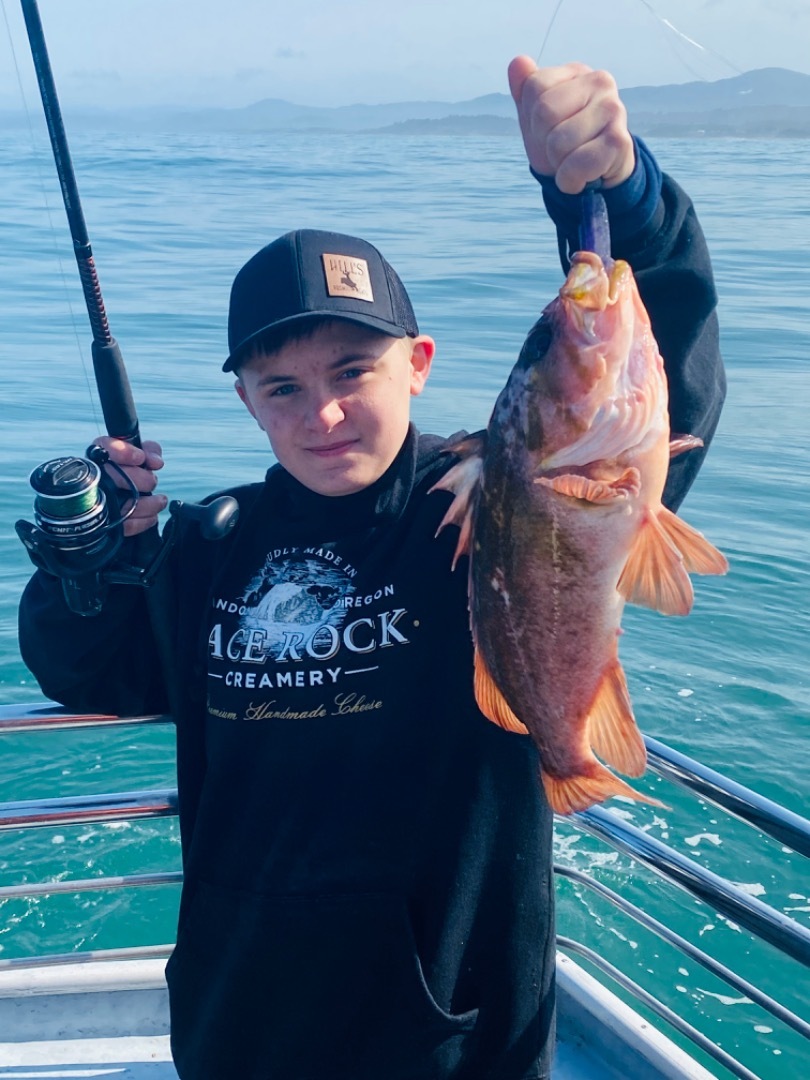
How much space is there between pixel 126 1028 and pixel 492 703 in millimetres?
1798

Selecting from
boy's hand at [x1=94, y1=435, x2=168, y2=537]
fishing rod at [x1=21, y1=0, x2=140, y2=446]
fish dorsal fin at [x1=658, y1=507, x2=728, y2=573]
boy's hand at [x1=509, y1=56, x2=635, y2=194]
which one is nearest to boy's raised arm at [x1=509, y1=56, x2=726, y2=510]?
boy's hand at [x1=509, y1=56, x2=635, y2=194]

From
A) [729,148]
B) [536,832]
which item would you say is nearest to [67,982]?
[536,832]

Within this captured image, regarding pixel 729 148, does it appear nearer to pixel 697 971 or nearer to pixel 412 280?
pixel 412 280

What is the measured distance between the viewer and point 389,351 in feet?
6.86

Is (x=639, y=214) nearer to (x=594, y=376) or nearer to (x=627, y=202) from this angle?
(x=627, y=202)

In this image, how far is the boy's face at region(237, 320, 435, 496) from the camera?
6.67ft

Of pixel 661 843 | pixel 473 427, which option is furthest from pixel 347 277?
pixel 473 427

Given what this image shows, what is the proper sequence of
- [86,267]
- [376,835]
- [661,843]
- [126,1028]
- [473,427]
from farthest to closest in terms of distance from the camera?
1. [473,427]
2. [126,1028]
3. [86,267]
4. [661,843]
5. [376,835]

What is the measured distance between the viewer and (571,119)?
1.61 meters

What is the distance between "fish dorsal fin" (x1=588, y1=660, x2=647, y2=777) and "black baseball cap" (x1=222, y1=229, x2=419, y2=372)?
841 millimetres

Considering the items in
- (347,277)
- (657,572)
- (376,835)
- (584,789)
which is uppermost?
(347,277)

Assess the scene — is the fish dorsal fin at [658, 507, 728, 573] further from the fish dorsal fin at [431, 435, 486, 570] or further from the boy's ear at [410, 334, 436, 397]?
the boy's ear at [410, 334, 436, 397]

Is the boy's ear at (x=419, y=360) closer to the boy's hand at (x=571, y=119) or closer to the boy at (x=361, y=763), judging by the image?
the boy at (x=361, y=763)

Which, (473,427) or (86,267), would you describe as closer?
(86,267)
